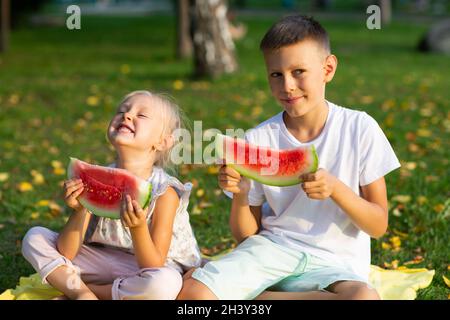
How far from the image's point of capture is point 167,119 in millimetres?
3816

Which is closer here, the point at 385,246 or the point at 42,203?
the point at 385,246

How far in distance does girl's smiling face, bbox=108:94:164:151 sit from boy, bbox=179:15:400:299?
0.41m

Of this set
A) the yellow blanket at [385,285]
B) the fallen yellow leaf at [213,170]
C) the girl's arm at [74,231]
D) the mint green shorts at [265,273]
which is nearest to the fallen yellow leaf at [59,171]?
the fallen yellow leaf at [213,170]

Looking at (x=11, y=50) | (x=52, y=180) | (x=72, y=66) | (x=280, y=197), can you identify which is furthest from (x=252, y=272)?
(x=11, y=50)

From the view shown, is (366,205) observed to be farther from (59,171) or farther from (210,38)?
(210,38)

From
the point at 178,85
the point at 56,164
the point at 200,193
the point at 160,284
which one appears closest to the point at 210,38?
the point at 178,85

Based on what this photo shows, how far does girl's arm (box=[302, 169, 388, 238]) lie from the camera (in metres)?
3.30

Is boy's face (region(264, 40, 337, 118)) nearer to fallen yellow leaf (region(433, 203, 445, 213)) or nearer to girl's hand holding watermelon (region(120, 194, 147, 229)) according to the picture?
girl's hand holding watermelon (region(120, 194, 147, 229))

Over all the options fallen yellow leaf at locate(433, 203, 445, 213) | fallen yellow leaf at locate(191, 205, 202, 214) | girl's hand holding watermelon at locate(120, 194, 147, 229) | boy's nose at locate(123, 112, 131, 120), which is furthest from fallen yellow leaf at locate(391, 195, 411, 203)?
girl's hand holding watermelon at locate(120, 194, 147, 229)

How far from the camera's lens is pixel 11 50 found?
1712 cm

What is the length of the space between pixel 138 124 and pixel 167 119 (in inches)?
7.7

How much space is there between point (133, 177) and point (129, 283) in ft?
1.61
